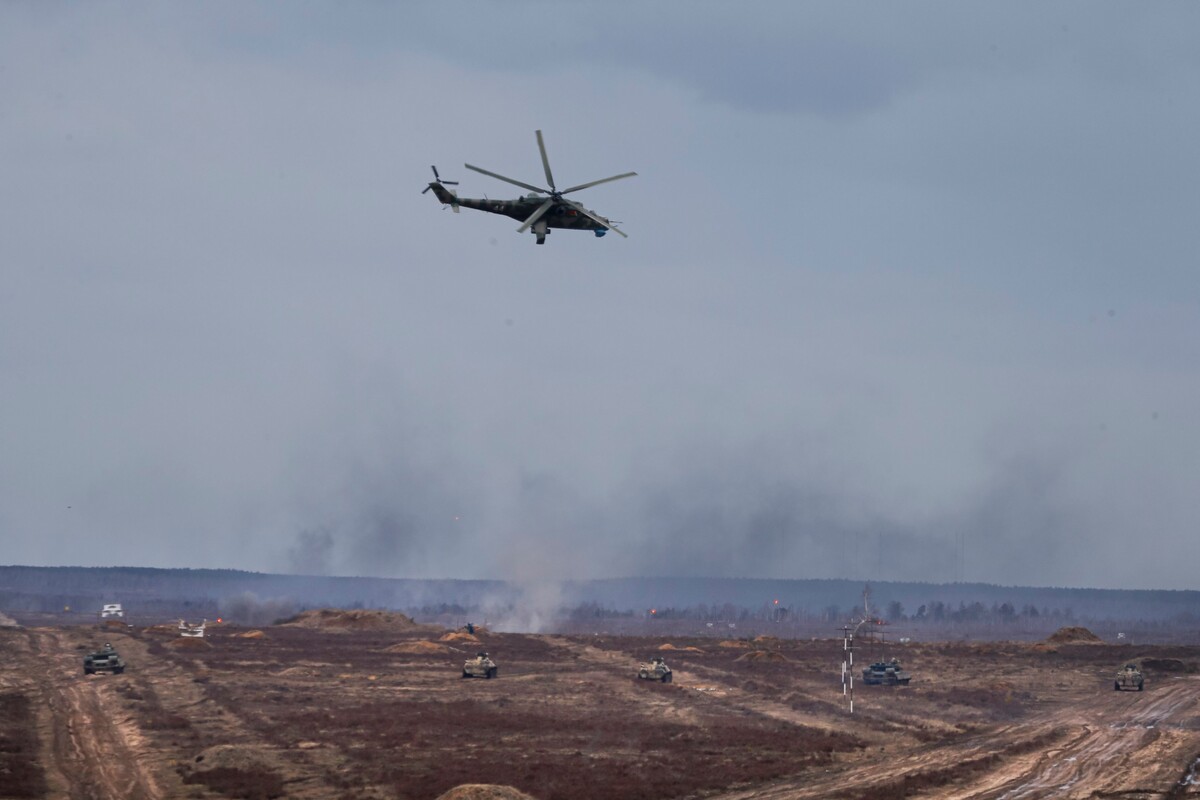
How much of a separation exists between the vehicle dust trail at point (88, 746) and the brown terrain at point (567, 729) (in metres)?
0.18

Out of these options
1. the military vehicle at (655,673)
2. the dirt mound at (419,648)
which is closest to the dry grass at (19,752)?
the military vehicle at (655,673)

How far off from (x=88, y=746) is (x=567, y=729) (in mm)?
24464

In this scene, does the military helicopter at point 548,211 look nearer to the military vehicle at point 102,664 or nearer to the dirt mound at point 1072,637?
the military vehicle at point 102,664

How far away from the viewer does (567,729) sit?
71500 mm

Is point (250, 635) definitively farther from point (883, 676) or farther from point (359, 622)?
point (883, 676)

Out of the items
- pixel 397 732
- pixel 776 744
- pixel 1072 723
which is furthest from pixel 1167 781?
pixel 397 732

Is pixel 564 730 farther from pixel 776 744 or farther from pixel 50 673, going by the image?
pixel 50 673

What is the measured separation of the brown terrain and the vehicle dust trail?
177 millimetres

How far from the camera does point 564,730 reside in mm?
71000

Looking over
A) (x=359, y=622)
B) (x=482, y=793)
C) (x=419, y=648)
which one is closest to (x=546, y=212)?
(x=482, y=793)

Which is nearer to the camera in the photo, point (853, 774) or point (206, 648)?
point (853, 774)

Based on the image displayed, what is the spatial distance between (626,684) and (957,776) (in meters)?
51.0

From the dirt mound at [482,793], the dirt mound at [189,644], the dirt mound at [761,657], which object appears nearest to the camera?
A: the dirt mound at [482,793]

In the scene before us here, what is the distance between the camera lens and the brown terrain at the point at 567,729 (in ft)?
170
